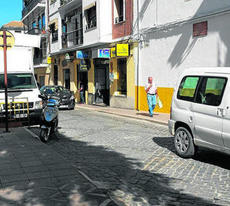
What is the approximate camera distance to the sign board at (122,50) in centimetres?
1769

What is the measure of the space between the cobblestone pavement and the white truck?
2.06 metres

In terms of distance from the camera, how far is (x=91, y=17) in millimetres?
22203

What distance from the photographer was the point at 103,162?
661 centimetres

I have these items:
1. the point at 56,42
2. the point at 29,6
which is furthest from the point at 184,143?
the point at 29,6

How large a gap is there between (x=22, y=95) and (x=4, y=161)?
17.5ft

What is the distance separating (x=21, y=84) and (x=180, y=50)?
277 inches

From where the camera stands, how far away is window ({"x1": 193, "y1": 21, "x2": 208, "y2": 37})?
12775 mm

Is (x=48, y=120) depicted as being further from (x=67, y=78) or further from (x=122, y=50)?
(x=67, y=78)

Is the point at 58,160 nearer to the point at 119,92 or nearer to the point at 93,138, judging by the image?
the point at 93,138

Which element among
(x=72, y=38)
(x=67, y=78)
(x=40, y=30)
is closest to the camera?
(x=72, y=38)

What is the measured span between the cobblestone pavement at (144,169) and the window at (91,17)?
13469 millimetres

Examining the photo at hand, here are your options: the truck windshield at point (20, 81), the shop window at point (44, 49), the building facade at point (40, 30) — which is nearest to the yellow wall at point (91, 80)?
the truck windshield at point (20, 81)

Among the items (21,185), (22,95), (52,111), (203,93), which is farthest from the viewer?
(22,95)

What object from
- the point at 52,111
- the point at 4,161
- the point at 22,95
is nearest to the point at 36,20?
the point at 22,95
